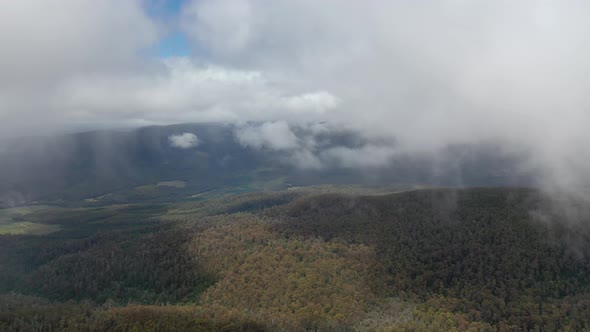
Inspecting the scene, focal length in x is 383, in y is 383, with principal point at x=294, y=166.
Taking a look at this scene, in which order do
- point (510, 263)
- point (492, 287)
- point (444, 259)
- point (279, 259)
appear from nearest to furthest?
1. point (492, 287)
2. point (510, 263)
3. point (444, 259)
4. point (279, 259)

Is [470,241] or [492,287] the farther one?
[470,241]

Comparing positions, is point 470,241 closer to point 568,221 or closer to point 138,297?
point 568,221

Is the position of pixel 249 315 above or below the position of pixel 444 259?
below

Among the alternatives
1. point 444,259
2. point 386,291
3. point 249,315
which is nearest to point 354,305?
point 386,291

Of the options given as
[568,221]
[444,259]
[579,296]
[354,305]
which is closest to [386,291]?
[354,305]

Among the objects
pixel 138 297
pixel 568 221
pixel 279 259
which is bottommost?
pixel 138 297

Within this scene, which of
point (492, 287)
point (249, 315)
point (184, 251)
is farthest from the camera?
point (184, 251)
